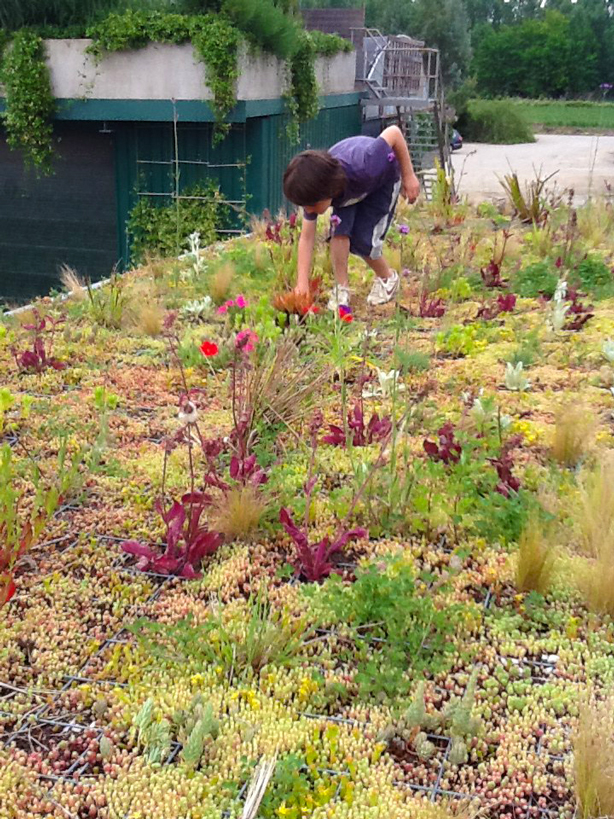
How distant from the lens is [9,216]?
1185 cm

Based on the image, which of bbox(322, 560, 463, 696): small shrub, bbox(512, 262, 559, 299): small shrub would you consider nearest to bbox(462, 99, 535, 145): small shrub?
bbox(512, 262, 559, 299): small shrub

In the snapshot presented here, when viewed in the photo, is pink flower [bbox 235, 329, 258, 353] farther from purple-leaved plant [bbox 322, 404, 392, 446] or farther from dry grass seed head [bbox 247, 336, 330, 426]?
purple-leaved plant [bbox 322, 404, 392, 446]

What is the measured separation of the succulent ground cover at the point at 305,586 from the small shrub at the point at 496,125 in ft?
99.6

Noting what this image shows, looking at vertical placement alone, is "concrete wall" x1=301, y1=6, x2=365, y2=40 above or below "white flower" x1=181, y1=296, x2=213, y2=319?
above

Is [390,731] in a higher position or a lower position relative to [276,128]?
lower

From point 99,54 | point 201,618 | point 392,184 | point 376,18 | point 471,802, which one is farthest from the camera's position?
point 376,18

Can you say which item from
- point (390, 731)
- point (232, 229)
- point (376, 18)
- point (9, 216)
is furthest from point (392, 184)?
point (376, 18)

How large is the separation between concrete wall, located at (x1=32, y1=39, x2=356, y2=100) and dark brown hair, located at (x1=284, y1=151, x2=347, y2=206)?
20.2 ft

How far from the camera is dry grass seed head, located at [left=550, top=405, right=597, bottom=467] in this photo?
335 cm

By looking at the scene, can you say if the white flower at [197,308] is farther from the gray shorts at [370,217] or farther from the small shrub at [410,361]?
the small shrub at [410,361]

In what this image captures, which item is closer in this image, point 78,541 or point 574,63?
point 78,541

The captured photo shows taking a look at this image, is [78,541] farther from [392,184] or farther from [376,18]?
[376,18]

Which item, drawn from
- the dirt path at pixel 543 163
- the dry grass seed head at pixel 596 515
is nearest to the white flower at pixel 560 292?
the dry grass seed head at pixel 596 515

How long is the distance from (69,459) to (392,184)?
9.91ft
